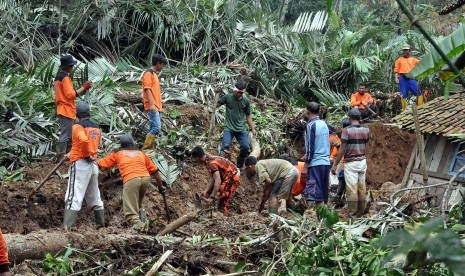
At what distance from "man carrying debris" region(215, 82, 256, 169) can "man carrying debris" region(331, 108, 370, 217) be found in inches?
93.9

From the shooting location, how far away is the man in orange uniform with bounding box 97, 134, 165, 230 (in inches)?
423

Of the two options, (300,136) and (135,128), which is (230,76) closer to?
(300,136)

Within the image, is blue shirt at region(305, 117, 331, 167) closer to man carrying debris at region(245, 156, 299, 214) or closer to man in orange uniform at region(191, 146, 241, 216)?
man carrying debris at region(245, 156, 299, 214)

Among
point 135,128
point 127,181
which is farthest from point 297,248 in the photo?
point 135,128

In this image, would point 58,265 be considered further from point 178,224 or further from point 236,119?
point 236,119

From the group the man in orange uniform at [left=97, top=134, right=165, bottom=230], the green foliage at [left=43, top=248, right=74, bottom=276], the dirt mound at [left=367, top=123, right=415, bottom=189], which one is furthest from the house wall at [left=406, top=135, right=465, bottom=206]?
the green foliage at [left=43, top=248, right=74, bottom=276]

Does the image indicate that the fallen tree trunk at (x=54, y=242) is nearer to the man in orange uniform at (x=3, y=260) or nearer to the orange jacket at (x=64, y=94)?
the man in orange uniform at (x=3, y=260)

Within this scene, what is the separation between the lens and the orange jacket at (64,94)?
11.9 m

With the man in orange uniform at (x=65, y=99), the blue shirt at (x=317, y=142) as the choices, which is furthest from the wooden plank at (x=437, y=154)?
the man in orange uniform at (x=65, y=99)

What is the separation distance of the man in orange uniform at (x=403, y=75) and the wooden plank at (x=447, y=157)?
3512mm

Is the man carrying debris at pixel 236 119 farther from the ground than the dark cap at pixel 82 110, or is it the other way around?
the dark cap at pixel 82 110

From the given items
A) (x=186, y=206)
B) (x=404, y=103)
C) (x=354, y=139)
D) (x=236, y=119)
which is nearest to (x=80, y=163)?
(x=186, y=206)

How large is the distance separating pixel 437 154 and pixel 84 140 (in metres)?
6.83

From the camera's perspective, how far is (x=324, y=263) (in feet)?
24.3
